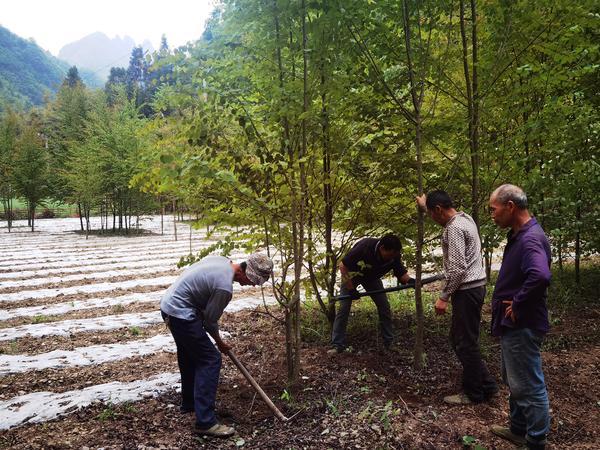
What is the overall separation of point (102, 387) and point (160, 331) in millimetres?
2069

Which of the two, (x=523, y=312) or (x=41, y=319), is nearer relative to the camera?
(x=523, y=312)

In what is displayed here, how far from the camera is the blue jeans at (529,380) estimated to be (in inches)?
105

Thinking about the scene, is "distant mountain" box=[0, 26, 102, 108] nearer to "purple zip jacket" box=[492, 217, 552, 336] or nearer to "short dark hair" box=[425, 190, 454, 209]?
"short dark hair" box=[425, 190, 454, 209]

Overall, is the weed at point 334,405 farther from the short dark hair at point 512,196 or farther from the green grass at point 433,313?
the short dark hair at point 512,196

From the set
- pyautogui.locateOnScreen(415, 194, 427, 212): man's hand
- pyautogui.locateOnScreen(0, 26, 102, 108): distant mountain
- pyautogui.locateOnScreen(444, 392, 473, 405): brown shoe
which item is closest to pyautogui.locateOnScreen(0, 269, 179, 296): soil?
pyautogui.locateOnScreen(415, 194, 427, 212): man's hand

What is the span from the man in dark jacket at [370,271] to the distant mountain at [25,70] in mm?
141908

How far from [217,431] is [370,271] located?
236 cm

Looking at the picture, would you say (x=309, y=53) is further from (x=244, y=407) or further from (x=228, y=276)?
(x=244, y=407)

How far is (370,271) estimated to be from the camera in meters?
4.75

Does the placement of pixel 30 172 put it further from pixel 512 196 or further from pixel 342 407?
pixel 512 196

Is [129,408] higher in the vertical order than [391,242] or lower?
lower

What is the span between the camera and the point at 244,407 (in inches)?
147

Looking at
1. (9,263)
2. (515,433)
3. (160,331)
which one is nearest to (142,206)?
(9,263)

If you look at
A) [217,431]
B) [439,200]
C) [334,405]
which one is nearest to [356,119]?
[439,200]
